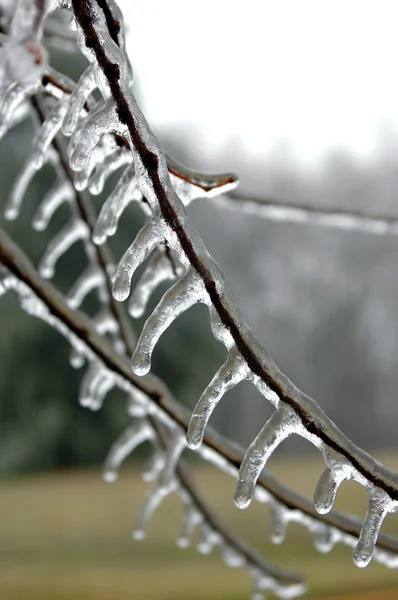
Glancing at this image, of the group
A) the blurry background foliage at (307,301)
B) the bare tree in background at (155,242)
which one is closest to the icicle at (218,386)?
the bare tree in background at (155,242)

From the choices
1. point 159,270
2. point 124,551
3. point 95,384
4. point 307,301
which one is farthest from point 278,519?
point 307,301

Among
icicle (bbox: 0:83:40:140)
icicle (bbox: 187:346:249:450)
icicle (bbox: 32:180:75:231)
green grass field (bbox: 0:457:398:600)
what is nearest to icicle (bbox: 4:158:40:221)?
icicle (bbox: 32:180:75:231)

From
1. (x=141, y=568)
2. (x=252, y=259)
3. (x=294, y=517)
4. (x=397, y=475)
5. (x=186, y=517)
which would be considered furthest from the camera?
(x=252, y=259)

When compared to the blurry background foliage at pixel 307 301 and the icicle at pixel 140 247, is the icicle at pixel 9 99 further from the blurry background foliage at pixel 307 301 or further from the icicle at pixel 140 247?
the blurry background foliage at pixel 307 301

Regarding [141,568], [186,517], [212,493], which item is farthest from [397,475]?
[212,493]

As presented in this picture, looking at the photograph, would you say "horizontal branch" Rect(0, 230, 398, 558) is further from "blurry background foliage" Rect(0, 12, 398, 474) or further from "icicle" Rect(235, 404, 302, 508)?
"blurry background foliage" Rect(0, 12, 398, 474)

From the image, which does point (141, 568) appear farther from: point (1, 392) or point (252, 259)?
point (252, 259)
